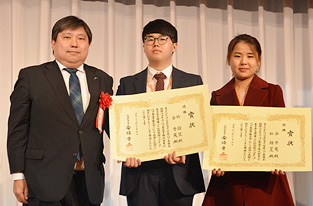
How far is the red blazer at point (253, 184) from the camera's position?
2.03 m

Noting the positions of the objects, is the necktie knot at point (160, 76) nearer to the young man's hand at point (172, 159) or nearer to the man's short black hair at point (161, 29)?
the man's short black hair at point (161, 29)

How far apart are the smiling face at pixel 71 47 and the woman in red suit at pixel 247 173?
80cm

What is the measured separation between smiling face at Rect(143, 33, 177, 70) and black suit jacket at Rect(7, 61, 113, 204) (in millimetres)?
430

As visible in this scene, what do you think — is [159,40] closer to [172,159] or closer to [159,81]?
[159,81]

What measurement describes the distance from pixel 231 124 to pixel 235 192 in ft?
1.21

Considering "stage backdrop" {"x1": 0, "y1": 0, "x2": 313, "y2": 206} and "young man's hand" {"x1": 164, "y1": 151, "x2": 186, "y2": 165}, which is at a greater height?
"stage backdrop" {"x1": 0, "y1": 0, "x2": 313, "y2": 206}

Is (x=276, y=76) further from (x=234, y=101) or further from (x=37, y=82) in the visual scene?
(x=37, y=82)

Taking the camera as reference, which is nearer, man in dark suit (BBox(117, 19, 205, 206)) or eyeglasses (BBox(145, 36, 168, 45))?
man in dark suit (BBox(117, 19, 205, 206))

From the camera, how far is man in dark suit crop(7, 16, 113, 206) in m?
1.79

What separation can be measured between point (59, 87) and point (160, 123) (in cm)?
52

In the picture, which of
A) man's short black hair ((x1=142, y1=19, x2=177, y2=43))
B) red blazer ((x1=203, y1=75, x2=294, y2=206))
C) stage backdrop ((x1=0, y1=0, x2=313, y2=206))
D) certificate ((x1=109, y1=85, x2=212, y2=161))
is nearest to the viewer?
certificate ((x1=109, y1=85, x2=212, y2=161))

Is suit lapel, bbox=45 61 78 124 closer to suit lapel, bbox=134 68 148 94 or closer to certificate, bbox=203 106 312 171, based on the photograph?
suit lapel, bbox=134 68 148 94

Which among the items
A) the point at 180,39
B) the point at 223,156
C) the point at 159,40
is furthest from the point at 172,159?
the point at 180,39

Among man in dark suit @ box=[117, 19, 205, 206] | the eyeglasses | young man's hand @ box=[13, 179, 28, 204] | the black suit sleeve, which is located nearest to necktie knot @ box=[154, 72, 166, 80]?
man in dark suit @ box=[117, 19, 205, 206]
